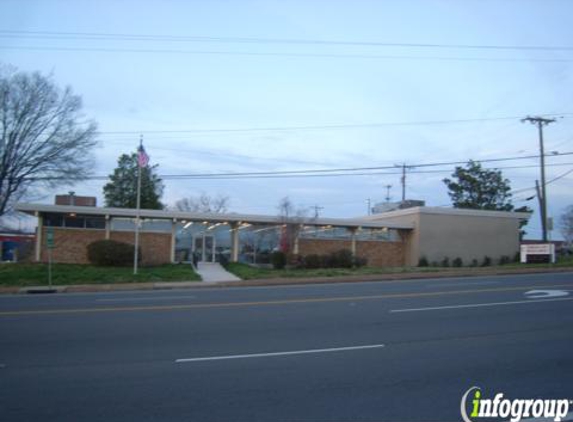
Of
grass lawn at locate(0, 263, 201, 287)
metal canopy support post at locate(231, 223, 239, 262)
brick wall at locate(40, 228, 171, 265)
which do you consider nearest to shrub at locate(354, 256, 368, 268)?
metal canopy support post at locate(231, 223, 239, 262)

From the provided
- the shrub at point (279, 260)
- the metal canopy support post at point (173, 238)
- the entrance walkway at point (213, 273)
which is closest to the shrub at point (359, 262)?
the shrub at point (279, 260)

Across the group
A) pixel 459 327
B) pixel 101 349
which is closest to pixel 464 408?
pixel 459 327

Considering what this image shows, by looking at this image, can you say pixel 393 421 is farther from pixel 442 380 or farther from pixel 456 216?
pixel 456 216

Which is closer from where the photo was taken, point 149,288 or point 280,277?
point 149,288

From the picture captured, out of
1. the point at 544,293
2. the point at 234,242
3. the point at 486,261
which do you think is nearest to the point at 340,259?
the point at 234,242

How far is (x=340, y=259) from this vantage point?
3522cm

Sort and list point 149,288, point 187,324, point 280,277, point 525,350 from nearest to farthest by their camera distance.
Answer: point 525,350 → point 187,324 → point 149,288 → point 280,277

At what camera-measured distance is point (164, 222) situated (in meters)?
36.4

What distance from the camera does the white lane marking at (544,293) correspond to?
54.0ft

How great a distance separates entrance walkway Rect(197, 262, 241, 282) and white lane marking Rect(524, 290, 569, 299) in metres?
14.3

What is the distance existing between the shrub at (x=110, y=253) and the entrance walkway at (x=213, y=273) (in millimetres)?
4304

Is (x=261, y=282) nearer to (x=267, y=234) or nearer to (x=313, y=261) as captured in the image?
(x=313, y=261)

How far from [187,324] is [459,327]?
19.1ft

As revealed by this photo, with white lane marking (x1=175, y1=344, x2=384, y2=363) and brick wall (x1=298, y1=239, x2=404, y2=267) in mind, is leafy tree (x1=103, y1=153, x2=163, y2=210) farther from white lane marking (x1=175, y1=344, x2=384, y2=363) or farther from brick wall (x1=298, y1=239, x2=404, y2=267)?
white lane marking (x1=175, y1=344, x2=384, y2=363)
